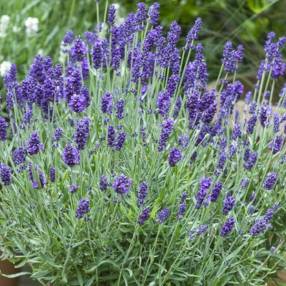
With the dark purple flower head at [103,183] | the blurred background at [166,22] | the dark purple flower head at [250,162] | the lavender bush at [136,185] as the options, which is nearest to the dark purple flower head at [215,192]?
the lavender bush at [136,185]

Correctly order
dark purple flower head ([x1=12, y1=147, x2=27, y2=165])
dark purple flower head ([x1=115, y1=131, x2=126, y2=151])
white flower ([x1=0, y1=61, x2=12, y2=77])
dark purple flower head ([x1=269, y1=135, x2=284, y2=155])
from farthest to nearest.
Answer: white flower ([x1=0, y1=61, x2=12, y2=77]) < dark purple flower head ([x1=269, y1=135, x2=284, y2=155]) < dark purple flower head ([x1=12, y1=147, x2=27, y2=165]) < dark purple flower head ([x1=115, y1=131, x2=126, y2=151])

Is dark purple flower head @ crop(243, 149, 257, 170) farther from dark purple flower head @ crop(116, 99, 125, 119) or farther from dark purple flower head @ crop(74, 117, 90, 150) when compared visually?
dark purple flower head @ crop(74, 117, 90, 150)

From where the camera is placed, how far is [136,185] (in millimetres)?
2656

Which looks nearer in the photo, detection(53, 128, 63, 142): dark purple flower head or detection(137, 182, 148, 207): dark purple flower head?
detection(137, 182, 148, 207): dark purple flower head

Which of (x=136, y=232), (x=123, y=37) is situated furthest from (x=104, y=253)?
(x=123, y=37)

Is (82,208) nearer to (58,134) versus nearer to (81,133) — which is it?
(81,133)

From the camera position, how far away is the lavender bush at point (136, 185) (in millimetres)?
2500

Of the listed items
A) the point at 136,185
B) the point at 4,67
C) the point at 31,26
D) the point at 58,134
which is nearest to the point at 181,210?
the point at 136,185

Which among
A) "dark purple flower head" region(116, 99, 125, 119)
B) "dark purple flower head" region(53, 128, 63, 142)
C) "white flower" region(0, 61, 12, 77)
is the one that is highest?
"white flower" region(0, 61, 12, 77)

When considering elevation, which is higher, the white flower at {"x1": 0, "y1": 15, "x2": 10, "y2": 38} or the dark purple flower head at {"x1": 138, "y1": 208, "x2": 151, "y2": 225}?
the white flower at {"x1": 0, "y1": 15, "x2": 10, "y2": 38}

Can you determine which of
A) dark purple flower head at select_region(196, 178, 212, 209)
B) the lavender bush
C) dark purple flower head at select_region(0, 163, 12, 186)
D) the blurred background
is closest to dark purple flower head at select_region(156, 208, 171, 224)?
the lavender bush

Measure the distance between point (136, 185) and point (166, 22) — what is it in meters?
2.95

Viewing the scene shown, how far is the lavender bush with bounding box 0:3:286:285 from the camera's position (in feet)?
8.20

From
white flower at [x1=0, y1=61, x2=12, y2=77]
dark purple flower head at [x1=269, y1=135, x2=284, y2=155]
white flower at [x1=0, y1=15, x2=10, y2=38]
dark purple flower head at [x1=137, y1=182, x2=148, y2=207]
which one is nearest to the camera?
dark purple flower head at [x1=137, y1=182, x2=148, y2=207]
